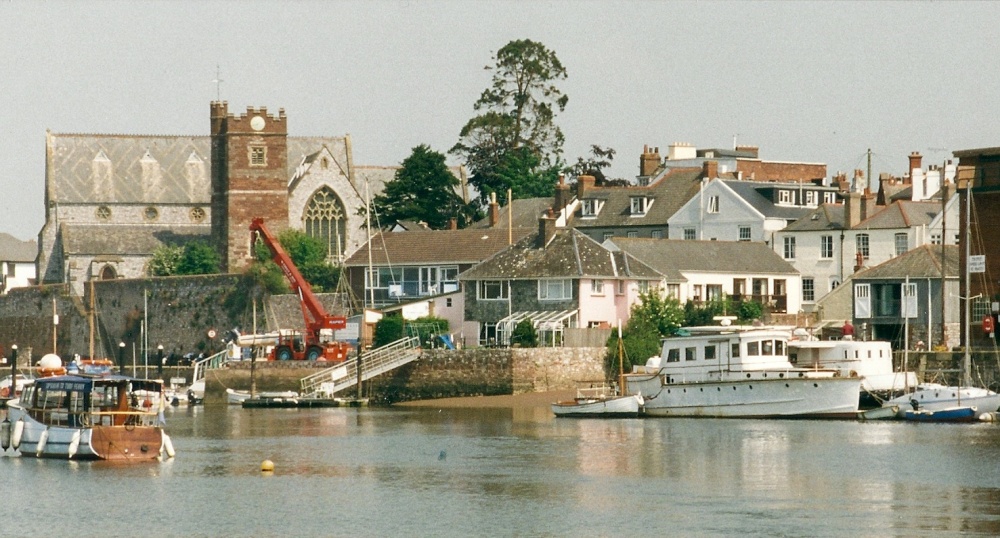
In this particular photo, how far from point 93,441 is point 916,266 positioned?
42.2 m

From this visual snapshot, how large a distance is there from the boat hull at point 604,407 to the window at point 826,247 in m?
26.7

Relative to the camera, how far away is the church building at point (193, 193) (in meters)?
119

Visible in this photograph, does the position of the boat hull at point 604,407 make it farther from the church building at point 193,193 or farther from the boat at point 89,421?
the church building at point 193,193

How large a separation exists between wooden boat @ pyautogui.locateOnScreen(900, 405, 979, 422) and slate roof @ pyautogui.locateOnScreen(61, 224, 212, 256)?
211 feet

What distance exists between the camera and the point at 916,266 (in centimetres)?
8438

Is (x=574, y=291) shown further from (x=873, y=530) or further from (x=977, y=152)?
(x=873, y=530)

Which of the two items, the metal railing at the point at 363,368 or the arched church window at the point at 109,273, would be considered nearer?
the metal railing at the point at 363,368

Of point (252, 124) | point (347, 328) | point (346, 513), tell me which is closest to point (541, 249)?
point (347, 328)

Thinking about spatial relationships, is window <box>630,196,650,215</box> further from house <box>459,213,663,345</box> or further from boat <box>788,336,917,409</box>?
boat <box>788,336,917,409</box>

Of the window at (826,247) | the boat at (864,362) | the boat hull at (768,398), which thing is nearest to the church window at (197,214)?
the window at (826,247)

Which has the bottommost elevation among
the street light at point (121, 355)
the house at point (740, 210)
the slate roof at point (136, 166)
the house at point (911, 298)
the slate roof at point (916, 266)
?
the street light at point (121, 355)

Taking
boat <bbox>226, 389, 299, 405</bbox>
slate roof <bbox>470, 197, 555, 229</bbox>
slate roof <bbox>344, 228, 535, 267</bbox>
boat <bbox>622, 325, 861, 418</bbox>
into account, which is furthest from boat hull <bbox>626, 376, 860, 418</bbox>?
slate roof <bbox>470, 197, 555, 229</bbox>

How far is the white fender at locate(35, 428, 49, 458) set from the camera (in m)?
55.9

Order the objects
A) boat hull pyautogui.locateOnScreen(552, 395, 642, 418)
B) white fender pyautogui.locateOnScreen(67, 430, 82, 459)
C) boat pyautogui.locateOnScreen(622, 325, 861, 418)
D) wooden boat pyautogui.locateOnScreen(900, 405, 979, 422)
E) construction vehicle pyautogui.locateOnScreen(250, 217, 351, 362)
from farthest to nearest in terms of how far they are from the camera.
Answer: construction vehicle pyautogui.locateOnScreen(250, 217, 351, 362)
boat hull pyautogui.locateOnScreen(552, 395, 642, 418)
boat pyautogui.locateOnScreen(622, 325, 861, 418)
wooden boat pyautogui.locateOnScreen(900, 405, 979, 422)
white fender pyautogui.locateOnScreen(67, 430, 82, 459)
